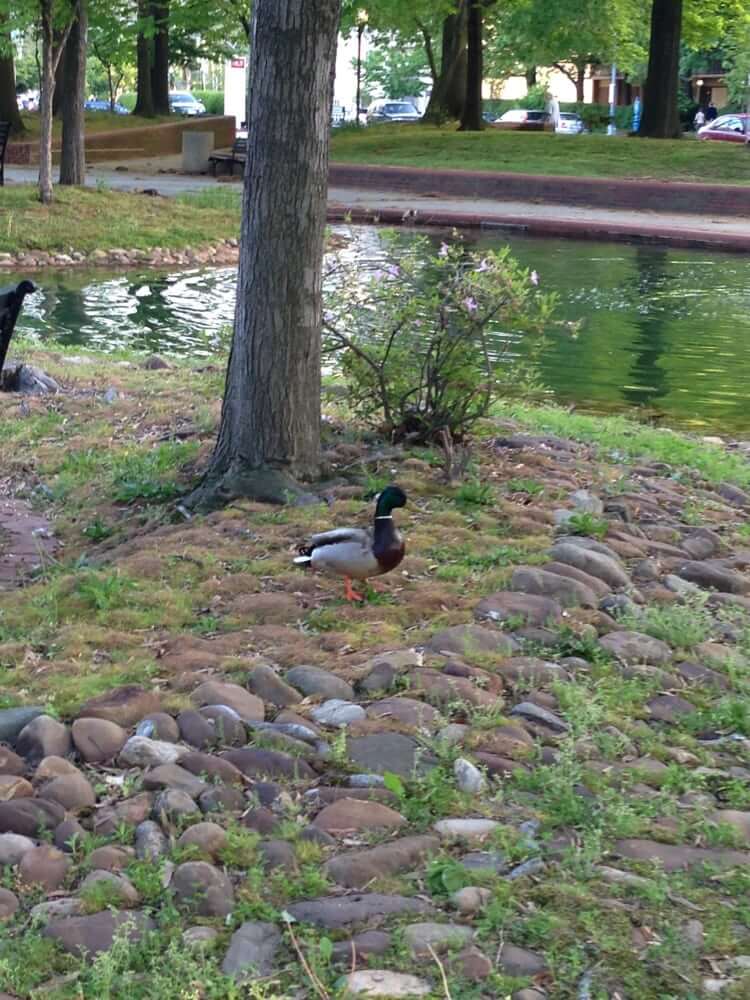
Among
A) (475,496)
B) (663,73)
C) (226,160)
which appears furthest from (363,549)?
(663,73)

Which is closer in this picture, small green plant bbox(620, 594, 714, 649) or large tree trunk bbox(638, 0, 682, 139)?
small green plant bbox(620, 594, 714, 649)

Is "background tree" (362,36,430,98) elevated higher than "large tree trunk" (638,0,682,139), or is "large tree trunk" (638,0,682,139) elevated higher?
"background tree" (362,36,430,98)

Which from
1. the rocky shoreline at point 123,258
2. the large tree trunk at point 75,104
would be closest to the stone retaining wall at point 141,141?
the large tree trunk at point 75,104

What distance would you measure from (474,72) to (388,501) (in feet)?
117

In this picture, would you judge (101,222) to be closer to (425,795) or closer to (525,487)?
(525,487)

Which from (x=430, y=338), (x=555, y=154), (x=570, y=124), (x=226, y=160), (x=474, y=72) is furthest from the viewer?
(x=570, y=124)

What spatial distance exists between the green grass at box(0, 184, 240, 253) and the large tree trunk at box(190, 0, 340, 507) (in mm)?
14692

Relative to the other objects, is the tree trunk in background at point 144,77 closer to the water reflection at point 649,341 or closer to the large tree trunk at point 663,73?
the large tree trunk at point 663,73

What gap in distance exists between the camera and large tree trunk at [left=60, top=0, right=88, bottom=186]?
73.8ft

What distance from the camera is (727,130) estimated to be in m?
51.8

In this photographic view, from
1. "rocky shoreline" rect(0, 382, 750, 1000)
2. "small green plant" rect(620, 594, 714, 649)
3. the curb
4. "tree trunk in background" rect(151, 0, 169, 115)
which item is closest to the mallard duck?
"rocky shoreline" rect(0, 382, 750, 1000)

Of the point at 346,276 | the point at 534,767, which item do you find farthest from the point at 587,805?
the point at 346,276

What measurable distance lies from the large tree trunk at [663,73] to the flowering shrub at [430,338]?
31.0 m

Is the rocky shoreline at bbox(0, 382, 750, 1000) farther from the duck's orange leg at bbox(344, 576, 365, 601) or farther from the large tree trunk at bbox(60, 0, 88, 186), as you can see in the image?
the large tree trunk at bbox(60, 0, 88, 186)
